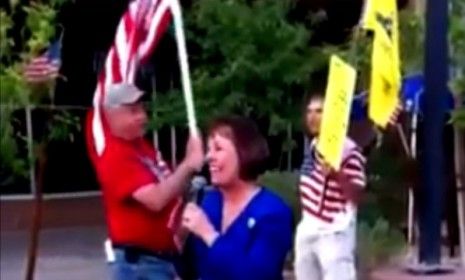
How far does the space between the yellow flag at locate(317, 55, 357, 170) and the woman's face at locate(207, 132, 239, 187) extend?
671 millimetres

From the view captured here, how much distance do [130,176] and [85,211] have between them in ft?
30.3

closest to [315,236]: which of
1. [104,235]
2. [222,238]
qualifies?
[222,238]

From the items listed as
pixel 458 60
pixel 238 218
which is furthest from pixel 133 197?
pixel 458 60

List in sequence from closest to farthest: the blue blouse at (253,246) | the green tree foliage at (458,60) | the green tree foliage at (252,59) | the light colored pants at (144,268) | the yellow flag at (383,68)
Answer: the blue blouse at (253,246), the yellow flag at (383,68), the light colored pants at (144,268), the green tree foliage at (458,60), the green tree foliage at (252,59)

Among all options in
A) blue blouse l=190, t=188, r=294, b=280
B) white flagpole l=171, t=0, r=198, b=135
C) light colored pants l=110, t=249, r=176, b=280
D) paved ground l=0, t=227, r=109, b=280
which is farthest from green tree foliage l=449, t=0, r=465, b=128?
paved ground l=0, t=227, r=109, b=280

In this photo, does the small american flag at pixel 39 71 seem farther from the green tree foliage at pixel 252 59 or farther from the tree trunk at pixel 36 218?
the green tree foliage at pixel 252 59

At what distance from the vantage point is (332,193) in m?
8.39

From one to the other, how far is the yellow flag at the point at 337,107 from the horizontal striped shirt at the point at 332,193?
5.16 feet

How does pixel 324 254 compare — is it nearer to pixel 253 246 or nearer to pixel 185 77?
pixel 185 77

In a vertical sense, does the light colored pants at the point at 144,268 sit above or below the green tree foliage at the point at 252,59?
below

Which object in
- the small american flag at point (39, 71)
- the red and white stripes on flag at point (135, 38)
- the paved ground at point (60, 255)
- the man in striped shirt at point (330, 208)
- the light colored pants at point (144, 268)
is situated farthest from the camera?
the paved ground at point (60, 255)

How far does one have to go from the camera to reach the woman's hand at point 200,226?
593 centimetres

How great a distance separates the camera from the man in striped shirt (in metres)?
8.32

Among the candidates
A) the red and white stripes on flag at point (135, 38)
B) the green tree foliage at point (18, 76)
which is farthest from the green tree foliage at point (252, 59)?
the green tree foliage at point (18, 76)
